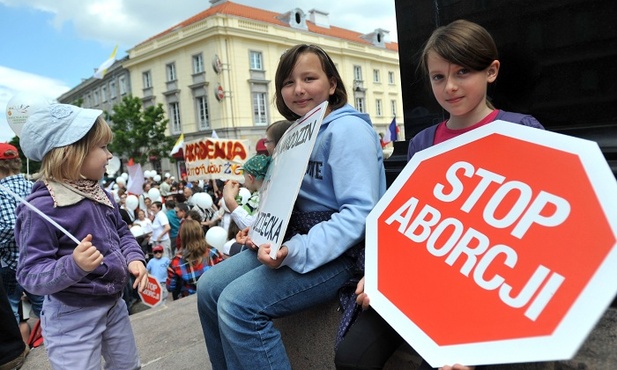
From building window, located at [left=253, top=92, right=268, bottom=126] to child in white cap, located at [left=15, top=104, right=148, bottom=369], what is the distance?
95.4 feet

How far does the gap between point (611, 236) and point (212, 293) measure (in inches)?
54.9

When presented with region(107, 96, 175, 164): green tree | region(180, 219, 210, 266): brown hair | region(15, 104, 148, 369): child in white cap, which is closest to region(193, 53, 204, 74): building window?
region(107, 96, 175, 164): green tree

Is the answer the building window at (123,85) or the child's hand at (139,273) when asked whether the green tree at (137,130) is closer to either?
the building window at (123,85)

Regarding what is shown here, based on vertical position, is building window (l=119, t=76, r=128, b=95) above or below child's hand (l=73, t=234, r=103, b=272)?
above

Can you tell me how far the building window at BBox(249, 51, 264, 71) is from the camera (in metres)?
30.7

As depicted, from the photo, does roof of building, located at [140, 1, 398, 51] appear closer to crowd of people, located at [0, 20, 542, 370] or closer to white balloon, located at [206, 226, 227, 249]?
white balloon, located at [206, 226, 227, 249]

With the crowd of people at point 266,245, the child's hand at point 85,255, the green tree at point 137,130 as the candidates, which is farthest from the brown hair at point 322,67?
the green tree at point 137,130

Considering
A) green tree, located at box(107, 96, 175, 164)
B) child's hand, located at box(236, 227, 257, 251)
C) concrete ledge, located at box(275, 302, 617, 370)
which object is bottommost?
concrete ledge, located at box(275, 302, 617, 370)

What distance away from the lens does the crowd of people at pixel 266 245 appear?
149cm

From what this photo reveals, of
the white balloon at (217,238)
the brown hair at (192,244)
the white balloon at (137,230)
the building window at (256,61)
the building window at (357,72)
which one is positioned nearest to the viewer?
the brown hair at (192,244)

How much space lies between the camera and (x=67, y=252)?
172cm

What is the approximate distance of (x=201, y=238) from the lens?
4.74 meters

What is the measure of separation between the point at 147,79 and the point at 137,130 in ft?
25.6

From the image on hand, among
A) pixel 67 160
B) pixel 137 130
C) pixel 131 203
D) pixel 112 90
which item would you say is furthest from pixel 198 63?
pixel 67 160
